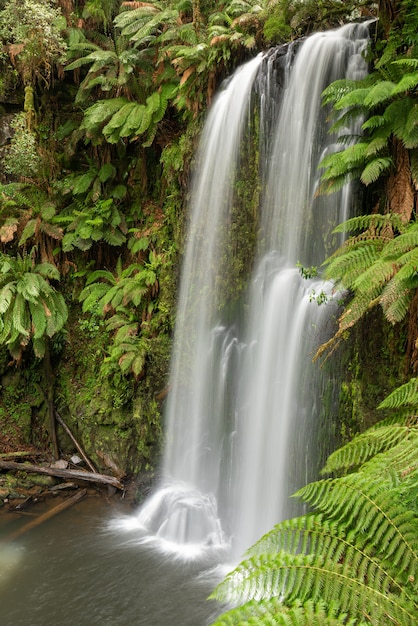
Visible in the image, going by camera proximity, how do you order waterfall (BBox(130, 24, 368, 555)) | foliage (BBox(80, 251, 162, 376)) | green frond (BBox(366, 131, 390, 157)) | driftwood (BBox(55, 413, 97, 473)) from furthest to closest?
driftwood (BBox(55, 413, 97, 473)) → foliage (BBox(80, 251, 162, 376)) → waterfall (BBox(130, 24, 368, 555)) → green frond (BBox(366, 131, 390, 157))

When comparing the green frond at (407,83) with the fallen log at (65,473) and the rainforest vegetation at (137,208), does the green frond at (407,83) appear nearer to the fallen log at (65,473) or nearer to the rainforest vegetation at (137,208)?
the rainforest vegetation at (137,208)

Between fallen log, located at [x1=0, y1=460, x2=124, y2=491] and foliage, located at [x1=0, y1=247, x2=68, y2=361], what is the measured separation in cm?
187

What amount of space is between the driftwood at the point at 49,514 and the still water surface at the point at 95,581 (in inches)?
4.4

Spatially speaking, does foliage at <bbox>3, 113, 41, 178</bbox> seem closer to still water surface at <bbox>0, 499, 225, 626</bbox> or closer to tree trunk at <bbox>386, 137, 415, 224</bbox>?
still water surface at <bbox>0, 499, 225, 626</bbox>

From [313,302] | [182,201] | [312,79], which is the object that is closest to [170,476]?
[313,302]

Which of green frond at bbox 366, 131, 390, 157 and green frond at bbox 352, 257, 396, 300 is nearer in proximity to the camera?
green frond at bbox 352, 257, 396, 300

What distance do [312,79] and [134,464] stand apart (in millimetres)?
6518

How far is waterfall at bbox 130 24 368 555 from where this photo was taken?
18.9 ft

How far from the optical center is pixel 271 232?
6730 mm

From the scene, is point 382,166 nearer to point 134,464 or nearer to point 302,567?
point 302,567

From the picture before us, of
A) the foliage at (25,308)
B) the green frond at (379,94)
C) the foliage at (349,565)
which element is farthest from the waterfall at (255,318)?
the foliage at (349,565)

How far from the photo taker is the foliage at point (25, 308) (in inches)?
323

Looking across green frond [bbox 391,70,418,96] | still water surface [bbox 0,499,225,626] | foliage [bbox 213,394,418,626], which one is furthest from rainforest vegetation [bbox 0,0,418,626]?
still water surface [bbox 0,499,225,626]

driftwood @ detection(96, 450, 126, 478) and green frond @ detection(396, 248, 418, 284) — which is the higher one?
green frond @ detection(396, 248, 418, 284)
